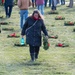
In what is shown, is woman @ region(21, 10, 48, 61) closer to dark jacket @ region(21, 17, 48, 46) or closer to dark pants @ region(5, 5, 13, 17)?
dark jacket @ region(21, 17, 48, 46)

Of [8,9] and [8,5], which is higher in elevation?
[8,5]

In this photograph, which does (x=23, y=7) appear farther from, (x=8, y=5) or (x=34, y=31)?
(x=34, y=31)

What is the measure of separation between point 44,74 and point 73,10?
15.7 metres

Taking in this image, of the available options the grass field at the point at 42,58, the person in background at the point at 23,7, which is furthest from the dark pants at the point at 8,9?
the person in background at the point at 23,7

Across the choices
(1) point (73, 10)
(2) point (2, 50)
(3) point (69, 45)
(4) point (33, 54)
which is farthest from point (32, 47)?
(1) point (73, 10)

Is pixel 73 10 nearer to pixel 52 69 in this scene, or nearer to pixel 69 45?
pixel 69 45

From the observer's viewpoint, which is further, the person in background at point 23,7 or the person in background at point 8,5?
the person in background at point 8,5

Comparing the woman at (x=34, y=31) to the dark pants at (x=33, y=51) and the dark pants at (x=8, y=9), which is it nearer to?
the dark pants at (x=33, y=51)

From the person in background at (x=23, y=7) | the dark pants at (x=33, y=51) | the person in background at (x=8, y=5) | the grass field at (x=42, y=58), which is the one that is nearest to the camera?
the grass field at (x=42, y=58)

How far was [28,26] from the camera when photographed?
1202cm

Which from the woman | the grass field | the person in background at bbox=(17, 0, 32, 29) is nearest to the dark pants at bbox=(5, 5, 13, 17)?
the grass field

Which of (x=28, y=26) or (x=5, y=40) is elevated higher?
(x=28, y=26)

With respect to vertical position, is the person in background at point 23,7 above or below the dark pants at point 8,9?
above

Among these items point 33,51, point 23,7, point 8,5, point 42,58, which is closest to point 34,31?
point 33,51
